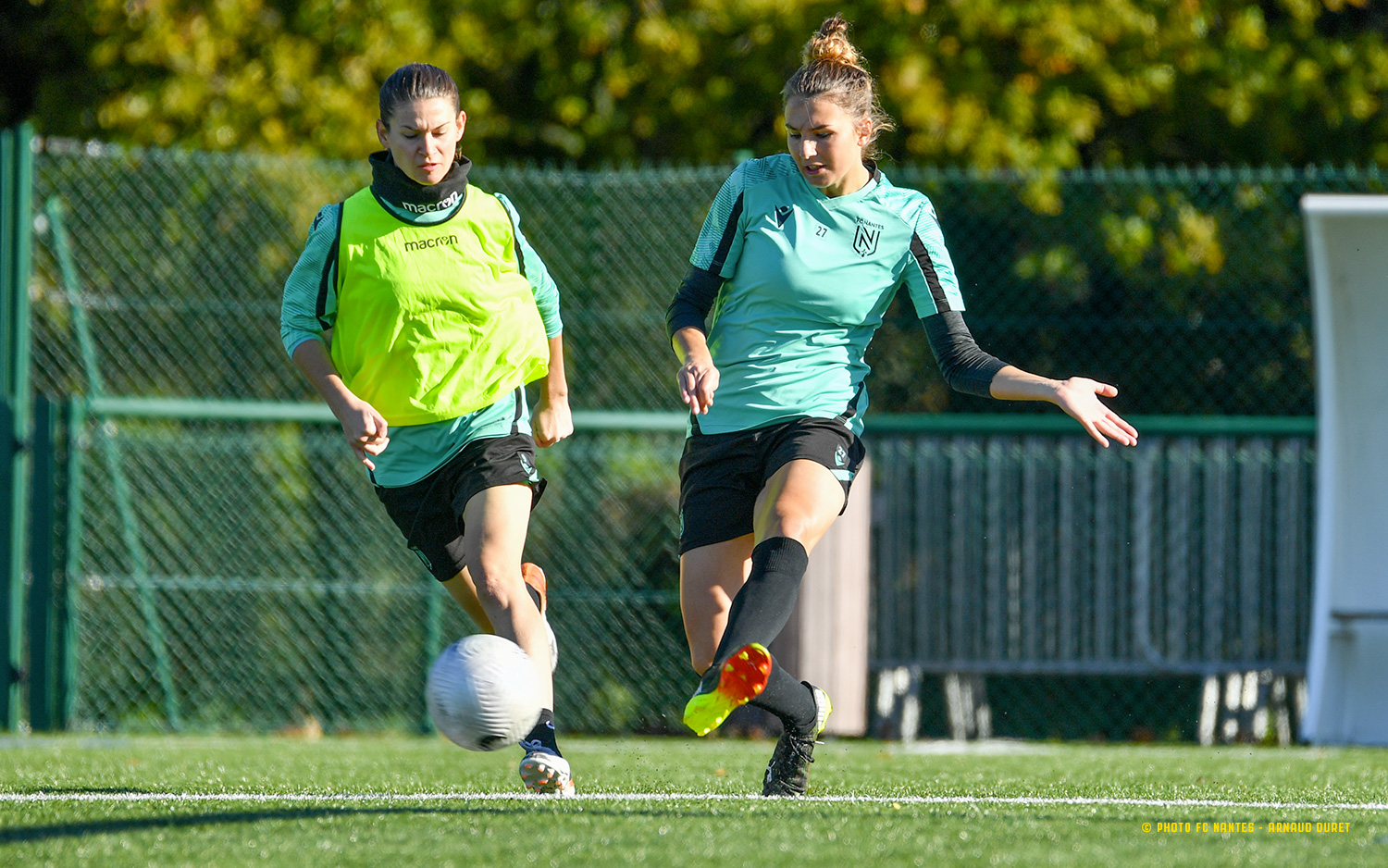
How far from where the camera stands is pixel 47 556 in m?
7.30

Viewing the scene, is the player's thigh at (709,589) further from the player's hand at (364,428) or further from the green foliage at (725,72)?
the green foliage at (725,72)

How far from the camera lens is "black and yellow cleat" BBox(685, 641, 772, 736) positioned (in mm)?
3482

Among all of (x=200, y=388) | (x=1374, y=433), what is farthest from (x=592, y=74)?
(x=1374, y=433)

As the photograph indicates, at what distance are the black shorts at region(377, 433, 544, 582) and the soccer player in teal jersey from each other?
47 cm

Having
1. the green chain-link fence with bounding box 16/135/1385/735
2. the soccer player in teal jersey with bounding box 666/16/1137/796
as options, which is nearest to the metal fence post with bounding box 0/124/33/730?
the green chain-link fence with bounding box 16/135/1385/735

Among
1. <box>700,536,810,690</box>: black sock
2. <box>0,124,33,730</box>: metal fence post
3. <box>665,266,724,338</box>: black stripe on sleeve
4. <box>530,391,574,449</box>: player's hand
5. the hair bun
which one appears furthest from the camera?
<box>0,124,33,730</box>: metal fence post

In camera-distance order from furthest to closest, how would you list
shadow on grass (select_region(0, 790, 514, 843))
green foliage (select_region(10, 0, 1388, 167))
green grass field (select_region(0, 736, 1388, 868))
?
1. green foliage (select_region(10, 0, 1388, 167))
2. shadow on grass (select_region(0, 790, 514, 843))
3. green grass field (select_region(0, 736, 1388, 868))

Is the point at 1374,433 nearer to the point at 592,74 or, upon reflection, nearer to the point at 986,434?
the point at 986,434

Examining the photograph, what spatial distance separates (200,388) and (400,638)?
63.4 inches

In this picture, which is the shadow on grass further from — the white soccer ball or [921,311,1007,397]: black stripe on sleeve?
[921,311,1007,397]: black stripe on sleeve

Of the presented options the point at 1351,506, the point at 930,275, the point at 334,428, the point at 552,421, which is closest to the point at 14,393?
the point at 334,428

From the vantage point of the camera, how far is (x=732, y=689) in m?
3.54

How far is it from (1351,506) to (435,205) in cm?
449

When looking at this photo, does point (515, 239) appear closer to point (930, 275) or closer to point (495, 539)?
point (495, 539)
